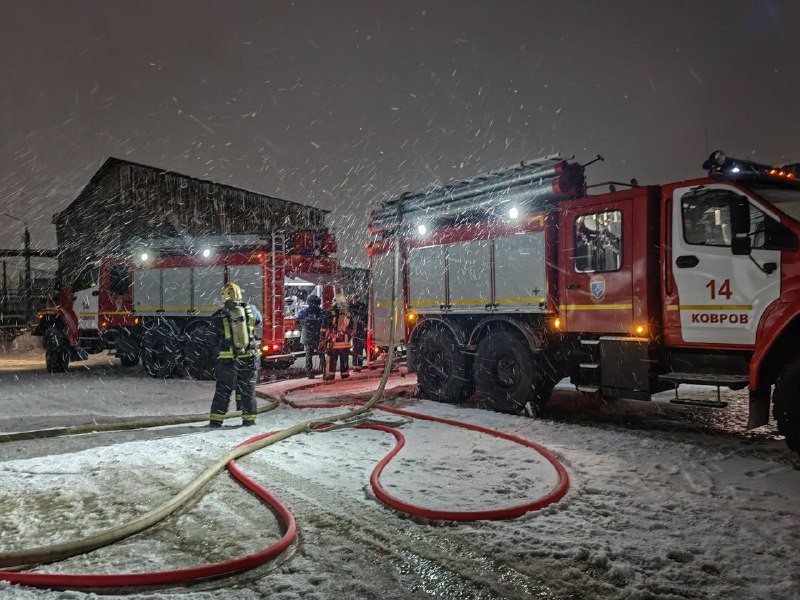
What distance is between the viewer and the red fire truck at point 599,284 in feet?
18.2

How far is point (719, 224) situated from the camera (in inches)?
233

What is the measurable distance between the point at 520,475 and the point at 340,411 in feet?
11.6

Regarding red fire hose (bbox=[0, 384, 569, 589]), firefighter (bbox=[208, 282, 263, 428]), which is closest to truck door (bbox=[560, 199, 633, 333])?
red fire hose (bbox=[0, 384, 569, 589])

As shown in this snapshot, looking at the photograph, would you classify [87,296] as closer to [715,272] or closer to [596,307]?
[596,307]

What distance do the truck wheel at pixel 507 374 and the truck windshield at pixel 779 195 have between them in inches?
123

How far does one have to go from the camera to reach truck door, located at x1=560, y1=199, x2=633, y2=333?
6.70m

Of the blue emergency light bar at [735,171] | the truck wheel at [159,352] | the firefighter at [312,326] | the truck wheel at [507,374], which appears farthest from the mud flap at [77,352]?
the blue emergency light bar at [735,171]

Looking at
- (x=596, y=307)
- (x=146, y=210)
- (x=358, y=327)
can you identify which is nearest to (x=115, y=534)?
(x=596, y=307)

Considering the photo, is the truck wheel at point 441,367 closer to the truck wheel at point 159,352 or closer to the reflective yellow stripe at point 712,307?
the reflective yellow stripe at point 712,307

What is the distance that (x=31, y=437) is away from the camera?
643cm

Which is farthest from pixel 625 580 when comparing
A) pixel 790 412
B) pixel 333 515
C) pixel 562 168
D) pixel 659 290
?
pixel 562 168

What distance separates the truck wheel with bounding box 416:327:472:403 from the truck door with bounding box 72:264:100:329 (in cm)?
945

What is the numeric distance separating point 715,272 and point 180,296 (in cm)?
1062

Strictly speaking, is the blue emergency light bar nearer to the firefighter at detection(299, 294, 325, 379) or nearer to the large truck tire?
the large truck tire
